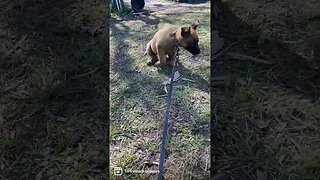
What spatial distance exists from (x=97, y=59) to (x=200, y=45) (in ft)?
1.68

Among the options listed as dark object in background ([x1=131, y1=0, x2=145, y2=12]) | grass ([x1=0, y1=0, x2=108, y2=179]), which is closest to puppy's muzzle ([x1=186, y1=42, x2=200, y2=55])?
dark object in background ([x1=131, y1=0, x2=145, y2=12])

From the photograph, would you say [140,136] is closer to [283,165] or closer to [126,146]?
[126,146]

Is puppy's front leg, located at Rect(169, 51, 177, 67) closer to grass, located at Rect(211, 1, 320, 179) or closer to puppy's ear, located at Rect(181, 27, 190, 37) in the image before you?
puppy's ear, located at Rect(181, 27, 190, 37)

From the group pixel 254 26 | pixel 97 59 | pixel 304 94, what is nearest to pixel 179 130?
pixel 97 59

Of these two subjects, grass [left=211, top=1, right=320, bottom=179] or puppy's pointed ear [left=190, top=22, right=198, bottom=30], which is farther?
grass [left=211, top=1, right=320, bottom=179]

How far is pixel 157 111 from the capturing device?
1.45 metres

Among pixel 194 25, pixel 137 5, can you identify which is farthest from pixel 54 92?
pixel 194 25

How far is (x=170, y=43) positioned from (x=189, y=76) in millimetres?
98

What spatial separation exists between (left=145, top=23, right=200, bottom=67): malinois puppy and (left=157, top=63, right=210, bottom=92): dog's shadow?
1 centimetres

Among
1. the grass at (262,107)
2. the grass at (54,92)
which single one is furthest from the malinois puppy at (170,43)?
the grass at (262,107)

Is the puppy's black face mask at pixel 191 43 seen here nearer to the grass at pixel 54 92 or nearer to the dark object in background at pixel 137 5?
the dark object in background at pixel 137 5

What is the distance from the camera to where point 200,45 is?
4.66 ft

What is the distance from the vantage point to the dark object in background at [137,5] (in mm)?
1474

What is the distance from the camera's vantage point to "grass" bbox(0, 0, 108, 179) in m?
1.72
